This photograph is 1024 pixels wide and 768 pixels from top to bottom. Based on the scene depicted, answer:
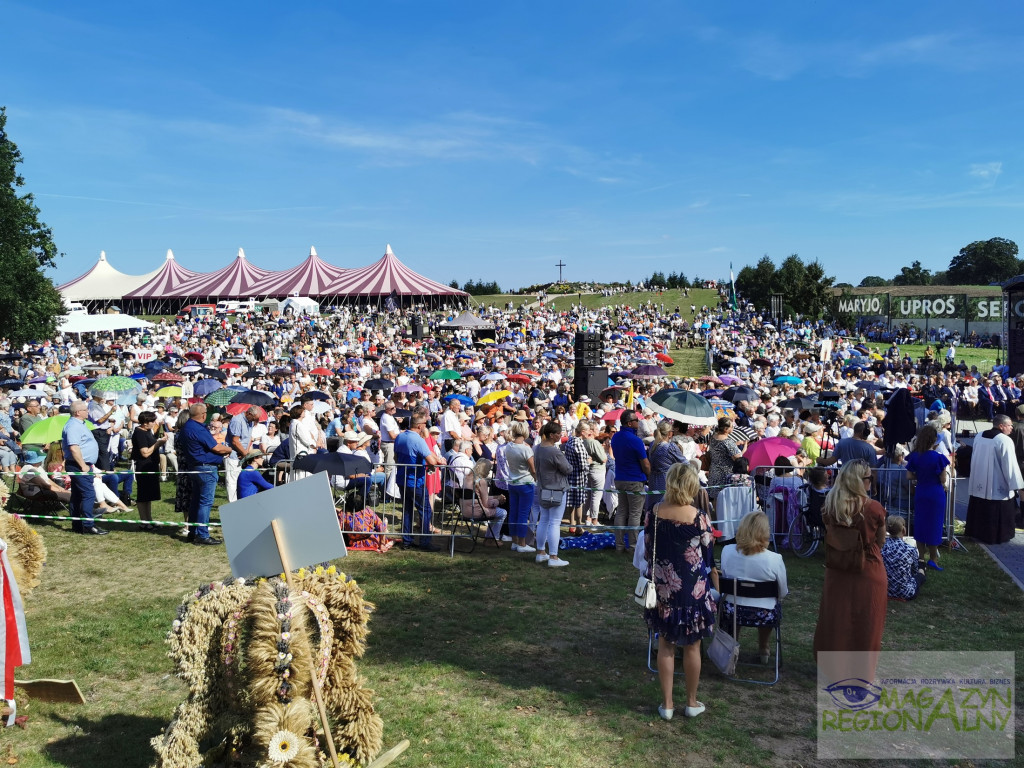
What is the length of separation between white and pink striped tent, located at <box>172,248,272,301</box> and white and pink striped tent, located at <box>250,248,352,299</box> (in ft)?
3.20

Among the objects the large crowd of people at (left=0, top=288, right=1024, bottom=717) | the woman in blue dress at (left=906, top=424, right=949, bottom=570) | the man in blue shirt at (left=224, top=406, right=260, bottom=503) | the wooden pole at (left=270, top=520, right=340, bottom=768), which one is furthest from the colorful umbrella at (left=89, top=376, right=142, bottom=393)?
the woman in blue dress at (left=906, top=424, right=949, bottom=570)

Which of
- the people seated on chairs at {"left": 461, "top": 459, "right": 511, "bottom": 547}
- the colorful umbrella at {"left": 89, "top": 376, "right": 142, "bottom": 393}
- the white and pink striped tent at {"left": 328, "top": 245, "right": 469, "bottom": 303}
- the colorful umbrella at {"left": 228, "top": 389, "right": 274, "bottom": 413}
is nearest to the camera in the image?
the people seated on chairs at {"left": 461, "top": 459, "right": 511, "bottom": 547}

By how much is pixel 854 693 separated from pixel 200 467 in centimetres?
Answer: 719

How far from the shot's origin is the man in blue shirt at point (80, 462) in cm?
884

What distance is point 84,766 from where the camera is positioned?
160 inches

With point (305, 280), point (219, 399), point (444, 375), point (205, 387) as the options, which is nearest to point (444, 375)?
point (444, 375)

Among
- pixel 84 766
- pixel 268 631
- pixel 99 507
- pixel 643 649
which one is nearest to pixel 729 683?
pixel 643 649

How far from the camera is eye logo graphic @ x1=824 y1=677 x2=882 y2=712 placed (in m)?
4.77

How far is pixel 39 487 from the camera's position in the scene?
951 cm

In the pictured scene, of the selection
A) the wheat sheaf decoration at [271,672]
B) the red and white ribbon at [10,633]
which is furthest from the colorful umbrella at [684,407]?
the red and white ribbon at [10,633]

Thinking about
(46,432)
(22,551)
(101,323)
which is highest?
(101,323)

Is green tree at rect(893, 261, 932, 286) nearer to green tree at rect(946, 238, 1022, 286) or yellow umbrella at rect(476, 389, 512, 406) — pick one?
green tree at rect(946, 238, 1022, 286)

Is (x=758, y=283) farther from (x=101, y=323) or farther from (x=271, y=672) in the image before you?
(x=271, y=672)

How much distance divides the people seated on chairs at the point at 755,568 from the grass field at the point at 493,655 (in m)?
0.46
